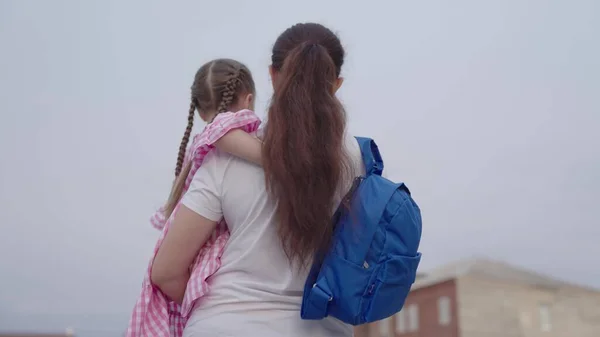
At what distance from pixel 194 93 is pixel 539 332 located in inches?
973

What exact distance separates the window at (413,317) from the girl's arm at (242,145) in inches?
1006

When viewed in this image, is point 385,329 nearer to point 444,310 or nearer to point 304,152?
point 444,310

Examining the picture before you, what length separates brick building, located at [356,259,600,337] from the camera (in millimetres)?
22875

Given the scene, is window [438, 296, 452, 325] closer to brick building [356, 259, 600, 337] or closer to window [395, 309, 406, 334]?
brick building [356, 259, 600, 337]

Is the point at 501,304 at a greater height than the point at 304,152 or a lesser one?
lesser

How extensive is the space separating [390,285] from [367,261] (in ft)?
0.22

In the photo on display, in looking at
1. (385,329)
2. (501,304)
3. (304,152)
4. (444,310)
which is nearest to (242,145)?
(304,152)

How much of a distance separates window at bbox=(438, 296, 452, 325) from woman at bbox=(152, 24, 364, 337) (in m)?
22.9

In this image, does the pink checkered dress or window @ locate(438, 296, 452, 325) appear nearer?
the pink checkered dress

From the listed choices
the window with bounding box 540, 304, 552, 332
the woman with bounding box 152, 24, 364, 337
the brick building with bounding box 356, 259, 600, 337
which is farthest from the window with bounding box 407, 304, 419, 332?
the woman with bounding box 152, 24, 364, 337

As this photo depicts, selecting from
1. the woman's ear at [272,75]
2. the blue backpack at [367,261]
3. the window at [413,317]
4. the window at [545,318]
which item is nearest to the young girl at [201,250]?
the woman's ear at [272,75]

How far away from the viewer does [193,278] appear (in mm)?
1379

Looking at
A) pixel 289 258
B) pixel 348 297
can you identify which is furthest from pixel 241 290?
pixel 348 297

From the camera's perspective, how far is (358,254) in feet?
4.28
